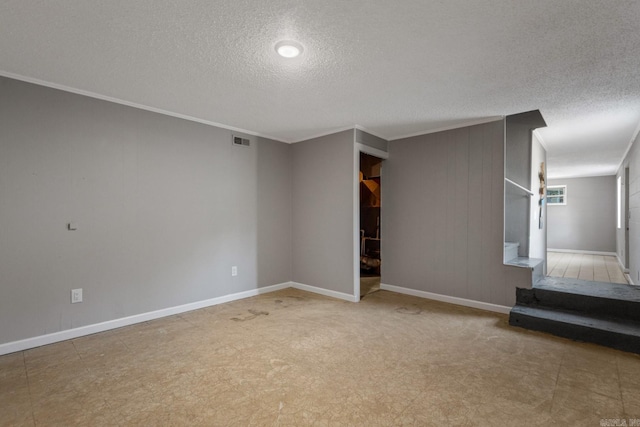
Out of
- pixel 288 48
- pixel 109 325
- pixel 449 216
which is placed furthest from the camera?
pixel 449 216

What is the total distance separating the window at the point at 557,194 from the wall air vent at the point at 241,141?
31.9ft

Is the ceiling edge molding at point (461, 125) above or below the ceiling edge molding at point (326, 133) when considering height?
below

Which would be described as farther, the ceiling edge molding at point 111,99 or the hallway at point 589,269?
the hallway at point 589,269

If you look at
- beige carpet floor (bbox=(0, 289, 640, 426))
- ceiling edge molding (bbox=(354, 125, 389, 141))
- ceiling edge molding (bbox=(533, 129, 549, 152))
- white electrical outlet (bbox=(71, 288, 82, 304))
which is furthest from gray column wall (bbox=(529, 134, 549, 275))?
white electrical outlet (bbox=(71, 288, 82, 304))

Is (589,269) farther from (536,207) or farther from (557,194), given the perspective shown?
(557,194)

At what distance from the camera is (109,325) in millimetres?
3148

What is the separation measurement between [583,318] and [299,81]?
3.65 meters

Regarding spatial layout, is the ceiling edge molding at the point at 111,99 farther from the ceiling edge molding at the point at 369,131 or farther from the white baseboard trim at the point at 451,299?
the white baseboard trim at the point at 451,299

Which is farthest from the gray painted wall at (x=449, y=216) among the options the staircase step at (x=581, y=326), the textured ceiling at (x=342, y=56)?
the textured ceiling at (x=342, y=56)

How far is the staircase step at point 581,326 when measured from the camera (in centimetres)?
270

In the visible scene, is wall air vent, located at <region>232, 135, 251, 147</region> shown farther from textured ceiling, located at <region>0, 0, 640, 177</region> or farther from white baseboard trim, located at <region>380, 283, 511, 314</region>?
white baseboard trim, located at <region>380, 283, 511, 314</region>

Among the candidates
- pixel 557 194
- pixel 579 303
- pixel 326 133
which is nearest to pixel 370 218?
pixel 326 133

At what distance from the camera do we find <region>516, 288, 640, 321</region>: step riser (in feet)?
10.1

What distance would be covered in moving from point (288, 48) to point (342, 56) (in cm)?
42
